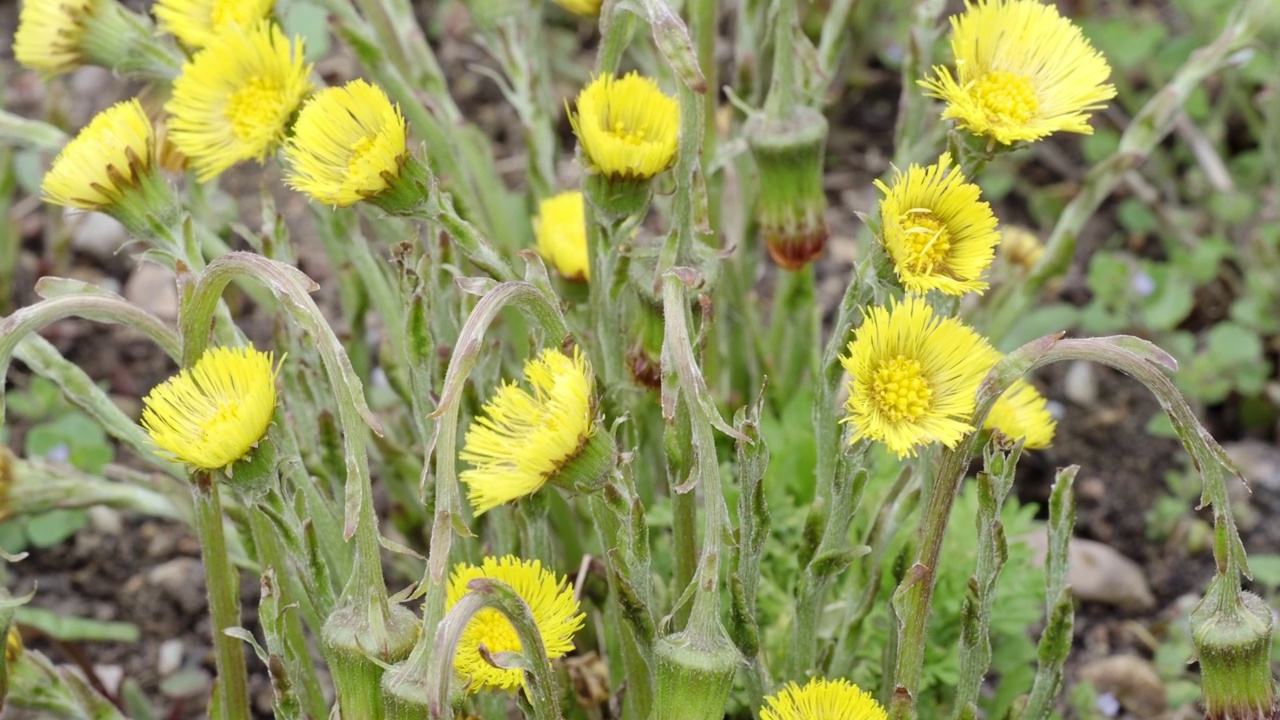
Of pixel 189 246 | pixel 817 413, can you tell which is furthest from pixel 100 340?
pixel 817 413

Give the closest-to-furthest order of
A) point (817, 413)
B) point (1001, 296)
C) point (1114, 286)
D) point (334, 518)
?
1. point (817, 413)
2. point (334, 518)
3. point (1001, 296)
4. point (1114, 286)

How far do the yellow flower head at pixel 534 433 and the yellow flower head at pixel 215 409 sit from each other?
20 cm

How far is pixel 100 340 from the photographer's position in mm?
2822

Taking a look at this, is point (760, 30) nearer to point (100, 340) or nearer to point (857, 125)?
point (857, 125)

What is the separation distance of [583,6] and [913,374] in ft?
2.38

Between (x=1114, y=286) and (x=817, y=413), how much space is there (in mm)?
1365

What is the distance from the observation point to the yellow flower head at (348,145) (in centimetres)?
133

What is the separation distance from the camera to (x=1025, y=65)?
55.0 inches

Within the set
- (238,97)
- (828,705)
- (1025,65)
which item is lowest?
(828,705)

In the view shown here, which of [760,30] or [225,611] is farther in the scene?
[760,30]

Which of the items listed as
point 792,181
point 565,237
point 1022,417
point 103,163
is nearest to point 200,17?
point 103,163

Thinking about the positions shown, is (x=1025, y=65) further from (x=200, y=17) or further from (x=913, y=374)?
(x=200, y=17)

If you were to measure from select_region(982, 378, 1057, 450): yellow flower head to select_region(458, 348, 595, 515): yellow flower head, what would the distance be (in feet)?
1.61

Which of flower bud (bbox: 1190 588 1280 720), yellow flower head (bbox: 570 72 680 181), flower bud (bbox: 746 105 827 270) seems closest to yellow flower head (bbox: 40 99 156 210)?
yellow flower head (bbox: 570 72 680 181)
